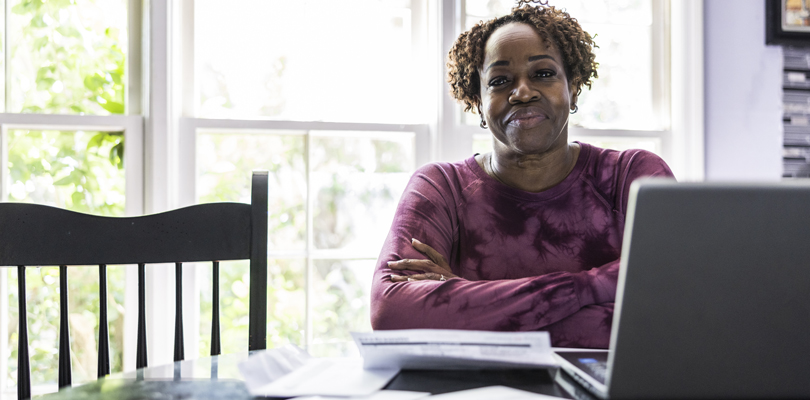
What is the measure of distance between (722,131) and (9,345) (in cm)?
244

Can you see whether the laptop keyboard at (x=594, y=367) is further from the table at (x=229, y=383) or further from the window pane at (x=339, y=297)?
the window pane at (x=339, y=297)

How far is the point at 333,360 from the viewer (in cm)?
80

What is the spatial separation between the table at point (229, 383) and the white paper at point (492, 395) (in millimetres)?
32

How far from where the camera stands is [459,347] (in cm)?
66

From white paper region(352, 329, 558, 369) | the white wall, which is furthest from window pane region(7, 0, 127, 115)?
the white wall

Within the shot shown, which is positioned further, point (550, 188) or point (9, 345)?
point (9, 345)

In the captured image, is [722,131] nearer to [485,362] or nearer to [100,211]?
[485,362]

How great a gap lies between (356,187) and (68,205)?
2.90ft

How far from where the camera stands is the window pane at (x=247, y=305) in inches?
71.4

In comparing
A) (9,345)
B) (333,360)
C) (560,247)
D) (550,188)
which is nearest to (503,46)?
(550,188)

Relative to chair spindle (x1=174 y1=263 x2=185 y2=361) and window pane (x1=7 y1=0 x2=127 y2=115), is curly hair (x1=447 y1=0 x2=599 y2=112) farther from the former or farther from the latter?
window pane (x1=7 y1=0 x2=127 y2=115)

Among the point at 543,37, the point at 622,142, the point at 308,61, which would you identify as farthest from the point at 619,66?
the point at 308,61

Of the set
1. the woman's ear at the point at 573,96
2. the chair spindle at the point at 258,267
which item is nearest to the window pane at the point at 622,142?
the woman's ear at the point at 573,96

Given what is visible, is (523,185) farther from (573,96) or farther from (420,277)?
(420,277)
